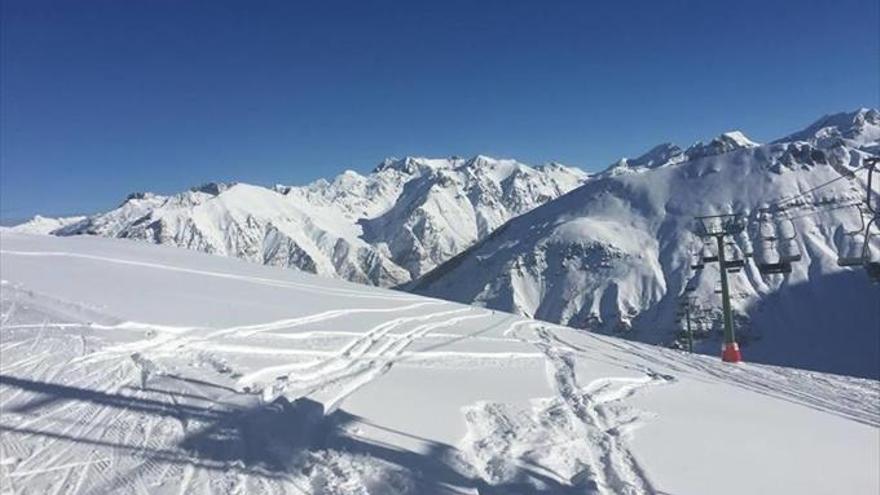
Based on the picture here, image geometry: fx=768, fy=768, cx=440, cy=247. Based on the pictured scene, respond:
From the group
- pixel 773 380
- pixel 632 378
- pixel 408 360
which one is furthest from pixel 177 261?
pixel 773 380

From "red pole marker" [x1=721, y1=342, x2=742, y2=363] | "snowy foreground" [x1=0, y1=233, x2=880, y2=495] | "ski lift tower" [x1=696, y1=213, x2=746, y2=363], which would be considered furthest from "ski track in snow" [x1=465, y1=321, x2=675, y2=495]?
"ski lift tower" [x1=696, y1=213, x2=746, y2=363]

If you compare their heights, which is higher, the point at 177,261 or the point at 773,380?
the point at 177,261

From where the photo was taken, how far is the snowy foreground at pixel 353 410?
7605 millimetres

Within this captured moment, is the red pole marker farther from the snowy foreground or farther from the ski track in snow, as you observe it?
the ski track in snow

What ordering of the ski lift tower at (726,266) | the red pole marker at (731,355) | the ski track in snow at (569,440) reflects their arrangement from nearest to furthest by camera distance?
the ski track in snow at (569,440)
the red pole marker at (731,355)
the ski lift tower at (726,266)

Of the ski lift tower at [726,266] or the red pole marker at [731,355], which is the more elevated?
the ski lift tower at [726,266]

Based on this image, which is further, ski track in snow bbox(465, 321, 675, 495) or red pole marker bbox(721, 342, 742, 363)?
red pole marker bbox(721, 342, 742, 363)

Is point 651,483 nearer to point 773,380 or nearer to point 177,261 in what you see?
point 773,380

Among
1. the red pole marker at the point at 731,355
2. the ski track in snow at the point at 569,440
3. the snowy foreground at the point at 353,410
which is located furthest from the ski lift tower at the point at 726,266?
the ski track in snow at the point at 569,440

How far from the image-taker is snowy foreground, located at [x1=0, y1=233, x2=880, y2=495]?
7.61 meters

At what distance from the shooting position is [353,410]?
9609 mm

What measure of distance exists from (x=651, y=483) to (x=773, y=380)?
13.0 m

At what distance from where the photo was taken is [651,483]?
7.93 m

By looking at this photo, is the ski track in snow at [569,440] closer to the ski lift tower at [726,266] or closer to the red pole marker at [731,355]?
the red pole marker at [731,355]
